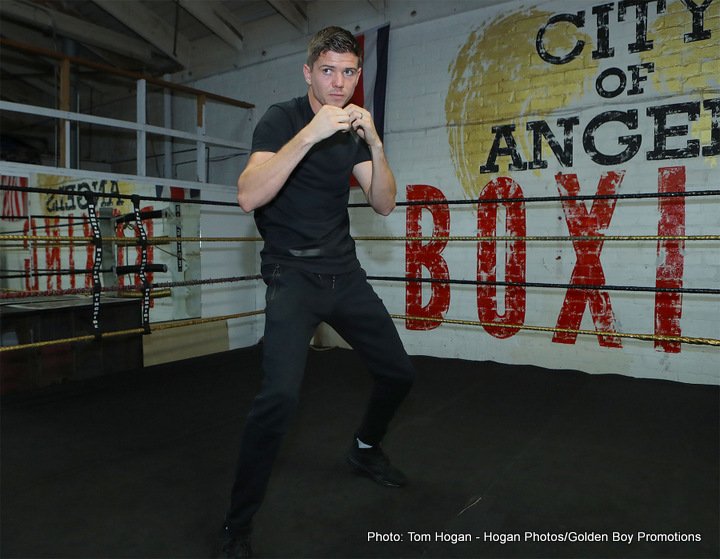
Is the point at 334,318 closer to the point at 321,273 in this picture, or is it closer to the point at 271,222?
the point at 321,273

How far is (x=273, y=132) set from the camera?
1.50 m

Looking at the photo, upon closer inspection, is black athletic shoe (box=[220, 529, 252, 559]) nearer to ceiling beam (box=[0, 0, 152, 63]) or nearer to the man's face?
the man's face

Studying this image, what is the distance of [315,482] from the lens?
6.06 feet

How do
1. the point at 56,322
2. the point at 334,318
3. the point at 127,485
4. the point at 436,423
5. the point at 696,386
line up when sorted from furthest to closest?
the point at 56,322
the point at 696,386
the point at 436,423
the point at 127,485
the point at 334,318

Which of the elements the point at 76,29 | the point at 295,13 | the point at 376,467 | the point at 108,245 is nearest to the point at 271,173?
the point at 376,467

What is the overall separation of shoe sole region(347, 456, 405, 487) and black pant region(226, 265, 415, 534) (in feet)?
0.31

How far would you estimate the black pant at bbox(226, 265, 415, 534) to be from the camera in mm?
1369

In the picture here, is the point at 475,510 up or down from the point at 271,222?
down

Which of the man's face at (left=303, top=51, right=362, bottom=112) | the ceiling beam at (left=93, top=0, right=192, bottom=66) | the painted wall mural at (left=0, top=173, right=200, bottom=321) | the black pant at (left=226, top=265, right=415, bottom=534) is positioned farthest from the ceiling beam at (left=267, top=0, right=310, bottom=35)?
the black pant at (left=226, top=265, right=415, bottom=534)

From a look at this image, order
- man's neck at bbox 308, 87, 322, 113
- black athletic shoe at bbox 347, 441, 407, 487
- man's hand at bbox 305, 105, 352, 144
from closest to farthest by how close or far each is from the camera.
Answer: man's hand at bbox 305, 105, 352, 144, man's neck at bbox 308, 87, 322, 113, black athletic shoe at bbox 347, 441, 407, 487

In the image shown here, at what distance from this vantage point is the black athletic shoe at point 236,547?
1.39 metres

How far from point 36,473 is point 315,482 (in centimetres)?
99

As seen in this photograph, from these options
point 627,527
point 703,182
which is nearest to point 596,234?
point 703,182

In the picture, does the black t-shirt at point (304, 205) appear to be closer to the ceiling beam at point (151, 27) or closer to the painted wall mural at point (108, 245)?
the painted wall mural at point (108, 245)
